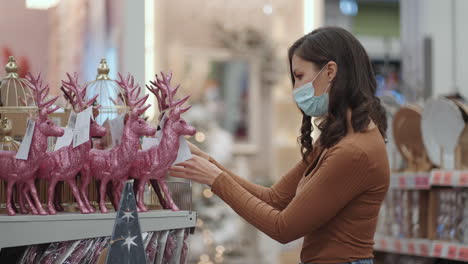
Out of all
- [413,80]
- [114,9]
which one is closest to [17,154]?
[114,9]

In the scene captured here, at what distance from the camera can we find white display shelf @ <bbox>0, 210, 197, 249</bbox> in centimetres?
173

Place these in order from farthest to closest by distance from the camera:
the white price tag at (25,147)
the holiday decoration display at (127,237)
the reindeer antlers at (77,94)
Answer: the reindeer antlers at (77,94) → the white price tag at (25,147) → the holiday decoration display at (127,237)

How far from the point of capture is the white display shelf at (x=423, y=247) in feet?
10.2

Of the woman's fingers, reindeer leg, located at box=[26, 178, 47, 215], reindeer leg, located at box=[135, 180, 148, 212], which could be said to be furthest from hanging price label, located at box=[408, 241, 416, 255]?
reindeer leg, located at box=[26, 178, 47, 215]

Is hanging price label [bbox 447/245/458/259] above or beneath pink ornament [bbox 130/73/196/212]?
beneath

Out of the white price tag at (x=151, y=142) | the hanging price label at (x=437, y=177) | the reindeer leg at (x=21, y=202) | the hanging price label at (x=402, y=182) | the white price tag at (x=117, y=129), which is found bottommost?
the hanging price label at (x=402, y=182)

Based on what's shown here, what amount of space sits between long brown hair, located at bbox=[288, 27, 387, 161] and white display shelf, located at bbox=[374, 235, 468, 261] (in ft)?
4.27

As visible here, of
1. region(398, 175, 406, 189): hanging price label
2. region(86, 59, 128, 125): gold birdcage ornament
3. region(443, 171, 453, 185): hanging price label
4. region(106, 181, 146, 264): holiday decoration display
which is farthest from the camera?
region(398, 175, 406, 189): hanging price label

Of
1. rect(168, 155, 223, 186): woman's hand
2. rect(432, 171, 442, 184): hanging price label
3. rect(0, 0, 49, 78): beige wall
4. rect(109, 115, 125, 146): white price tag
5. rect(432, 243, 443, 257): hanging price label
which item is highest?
rect(0, 0, 49, 78): beige wall

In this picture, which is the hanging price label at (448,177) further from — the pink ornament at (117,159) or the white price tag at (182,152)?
the pink ornament at (117,159)

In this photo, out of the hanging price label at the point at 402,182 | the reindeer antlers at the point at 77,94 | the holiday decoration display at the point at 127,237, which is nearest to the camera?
the holiday decoration display at the point at 127,237

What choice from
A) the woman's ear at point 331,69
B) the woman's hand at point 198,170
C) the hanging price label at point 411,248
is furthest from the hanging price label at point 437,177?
the woman's hand at point 198,170

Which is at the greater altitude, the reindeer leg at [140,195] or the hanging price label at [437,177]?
the reindeer leg at [140,195]

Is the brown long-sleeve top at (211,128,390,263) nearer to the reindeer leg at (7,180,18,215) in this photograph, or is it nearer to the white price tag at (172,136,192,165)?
the white price tag at (172,136,192,165)
